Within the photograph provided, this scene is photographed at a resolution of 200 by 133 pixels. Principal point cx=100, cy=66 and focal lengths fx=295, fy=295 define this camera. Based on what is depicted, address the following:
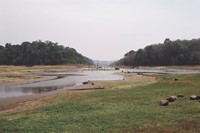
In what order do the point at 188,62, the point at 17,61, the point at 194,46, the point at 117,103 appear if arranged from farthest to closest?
the point at 17,61 < the point at 194,46 < the point at 188,62 < the point at 117,103

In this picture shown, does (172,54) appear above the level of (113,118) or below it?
above

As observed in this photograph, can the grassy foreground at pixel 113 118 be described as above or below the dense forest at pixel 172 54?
below

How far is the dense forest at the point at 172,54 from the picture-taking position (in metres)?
160

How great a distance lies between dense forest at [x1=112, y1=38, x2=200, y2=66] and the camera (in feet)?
524

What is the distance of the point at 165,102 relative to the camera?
2339cm

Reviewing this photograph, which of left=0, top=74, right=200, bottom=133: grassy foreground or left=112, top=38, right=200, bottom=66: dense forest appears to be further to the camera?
left=112, top=38, right=200, bottom=66: dense forest

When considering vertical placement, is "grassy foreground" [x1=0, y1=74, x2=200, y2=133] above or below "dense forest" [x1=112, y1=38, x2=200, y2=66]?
below

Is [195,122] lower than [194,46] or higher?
lower

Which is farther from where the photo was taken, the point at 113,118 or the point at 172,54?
the point at 172,54

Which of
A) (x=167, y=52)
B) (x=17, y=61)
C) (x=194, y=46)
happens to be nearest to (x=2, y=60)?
(x=17, y=61)

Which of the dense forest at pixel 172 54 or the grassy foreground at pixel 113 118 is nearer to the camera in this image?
the grassy foreground at pixel 113 118

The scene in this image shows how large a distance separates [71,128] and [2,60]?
18679cm

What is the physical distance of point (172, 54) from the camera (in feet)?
563

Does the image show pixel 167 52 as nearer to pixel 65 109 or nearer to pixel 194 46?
pixel 194 46
